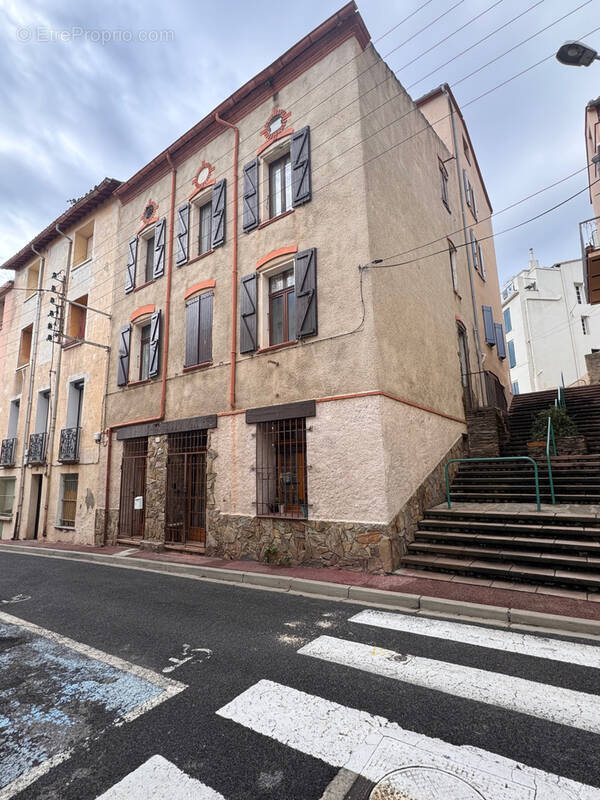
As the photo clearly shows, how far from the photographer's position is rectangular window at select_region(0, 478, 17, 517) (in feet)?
55.9

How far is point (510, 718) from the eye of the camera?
2801 mm

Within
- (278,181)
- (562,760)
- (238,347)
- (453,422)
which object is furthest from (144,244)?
(562,760)

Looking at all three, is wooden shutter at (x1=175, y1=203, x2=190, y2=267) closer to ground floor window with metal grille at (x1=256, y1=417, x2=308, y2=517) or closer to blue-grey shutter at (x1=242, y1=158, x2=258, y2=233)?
blue-grey shutter at (x1=242, y1=158, x2=258, y2=233)

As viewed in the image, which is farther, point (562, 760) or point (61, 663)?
point (61, 663)

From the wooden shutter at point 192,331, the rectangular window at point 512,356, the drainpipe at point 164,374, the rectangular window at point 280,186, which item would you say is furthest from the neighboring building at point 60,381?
the rectangular window at point 512,356

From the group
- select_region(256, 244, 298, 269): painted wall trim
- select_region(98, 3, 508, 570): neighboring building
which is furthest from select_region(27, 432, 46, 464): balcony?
select_region(256, 244, 298, 269): painted wall trim

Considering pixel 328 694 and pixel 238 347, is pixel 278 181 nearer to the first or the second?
pixel 238 347

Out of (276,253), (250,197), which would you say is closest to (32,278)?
(250,197)

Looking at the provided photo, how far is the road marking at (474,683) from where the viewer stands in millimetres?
2865

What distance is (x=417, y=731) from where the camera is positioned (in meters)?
2.67

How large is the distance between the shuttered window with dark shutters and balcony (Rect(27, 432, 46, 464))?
8512 millimetres

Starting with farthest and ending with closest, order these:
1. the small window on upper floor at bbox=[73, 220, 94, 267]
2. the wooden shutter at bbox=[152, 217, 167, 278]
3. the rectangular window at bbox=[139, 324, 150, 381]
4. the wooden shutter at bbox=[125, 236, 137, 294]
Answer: the small window on upper floor at bbox=[73, 220, 94, 267]
the wooden shutter at bbox=[125, 236, 137, 294]
the rectangular window at bbox=[139, 324, 150, 381]
the wooden shutter at bbox=[152, 217, 167, 278]

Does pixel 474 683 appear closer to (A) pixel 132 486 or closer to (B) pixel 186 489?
(B) pixel 186 489

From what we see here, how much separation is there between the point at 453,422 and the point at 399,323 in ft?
12.0
